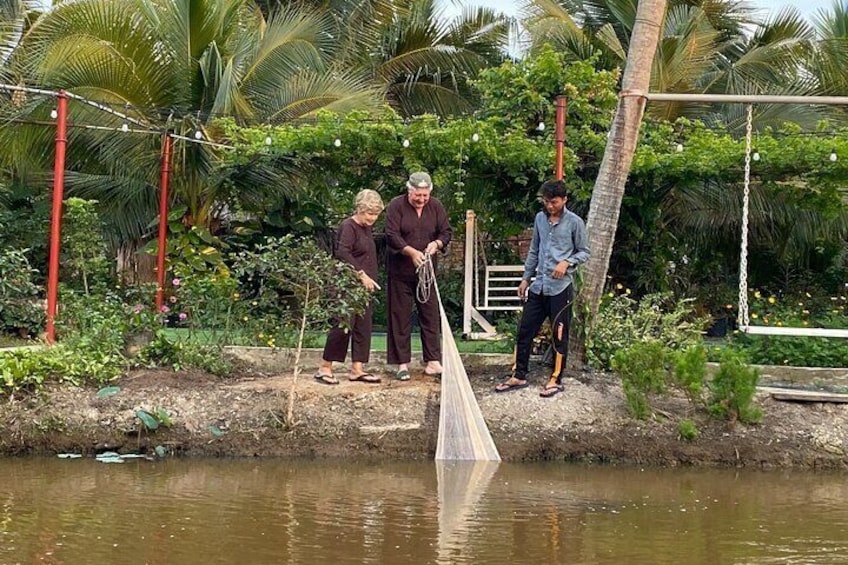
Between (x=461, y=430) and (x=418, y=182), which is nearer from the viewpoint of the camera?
(x=461, y=430)

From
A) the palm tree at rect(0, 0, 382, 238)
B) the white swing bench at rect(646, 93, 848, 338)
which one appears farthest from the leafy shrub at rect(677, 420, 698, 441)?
the palm tree at rect(0, 0, 382, 238)

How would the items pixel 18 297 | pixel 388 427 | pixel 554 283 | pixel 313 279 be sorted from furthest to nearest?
pixel 18 297
pixel 554 283
pixel 313 279
pixel 388 427

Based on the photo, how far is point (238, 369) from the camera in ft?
29.5

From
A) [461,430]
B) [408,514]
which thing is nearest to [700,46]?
[461,430]

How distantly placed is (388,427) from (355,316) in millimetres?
999

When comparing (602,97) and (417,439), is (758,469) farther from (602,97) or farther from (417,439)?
(602,97)

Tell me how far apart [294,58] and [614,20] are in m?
4.89

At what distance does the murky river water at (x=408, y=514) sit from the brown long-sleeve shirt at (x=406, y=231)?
175cm

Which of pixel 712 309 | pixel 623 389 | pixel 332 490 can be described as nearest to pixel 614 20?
pixel 712 309

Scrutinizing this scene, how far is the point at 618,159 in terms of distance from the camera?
8.70 meters

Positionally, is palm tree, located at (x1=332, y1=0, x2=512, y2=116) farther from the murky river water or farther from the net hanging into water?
the murky river water

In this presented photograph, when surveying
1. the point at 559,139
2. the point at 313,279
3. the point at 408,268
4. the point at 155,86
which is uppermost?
the point at 155,86

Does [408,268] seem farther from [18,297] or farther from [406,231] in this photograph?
[18,297]

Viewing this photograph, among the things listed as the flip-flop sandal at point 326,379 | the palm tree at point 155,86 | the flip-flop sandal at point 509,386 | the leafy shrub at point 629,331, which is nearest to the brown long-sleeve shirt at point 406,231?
the flip-flop sandal at point 326,379
